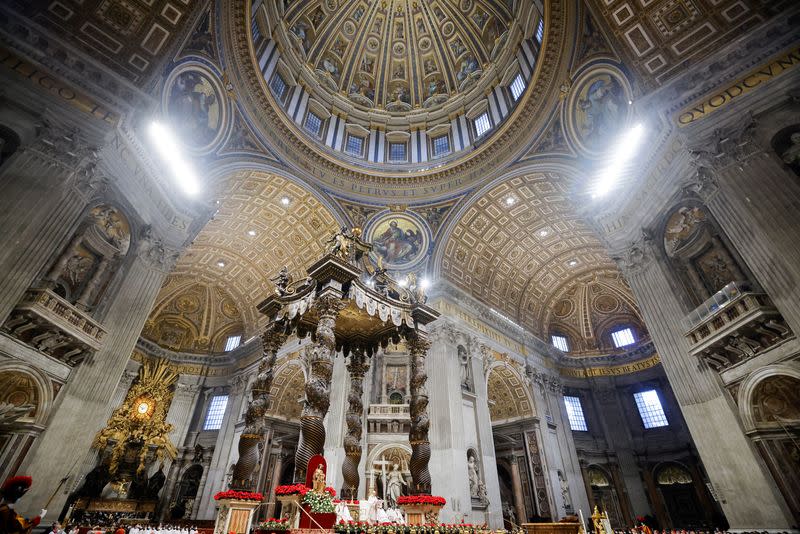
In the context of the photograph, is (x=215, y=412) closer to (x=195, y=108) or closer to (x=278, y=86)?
(x=195, y=108)

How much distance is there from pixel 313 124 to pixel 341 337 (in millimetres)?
12475

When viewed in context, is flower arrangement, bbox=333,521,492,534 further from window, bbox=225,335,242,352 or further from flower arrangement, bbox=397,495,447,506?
window, bbox=225,335,242,352

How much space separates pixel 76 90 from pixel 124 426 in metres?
14.8

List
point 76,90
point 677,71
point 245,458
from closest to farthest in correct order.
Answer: point 245,458, point 76,90, point 677,71

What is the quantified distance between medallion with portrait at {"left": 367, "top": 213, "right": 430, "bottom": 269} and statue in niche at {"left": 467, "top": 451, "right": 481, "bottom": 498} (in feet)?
28.6

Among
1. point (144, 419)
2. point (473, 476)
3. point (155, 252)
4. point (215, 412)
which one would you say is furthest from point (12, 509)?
point (215, 412)

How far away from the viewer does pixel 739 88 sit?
29.3 feet

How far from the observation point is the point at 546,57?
45.6 feet

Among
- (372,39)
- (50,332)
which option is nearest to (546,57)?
(372,39)

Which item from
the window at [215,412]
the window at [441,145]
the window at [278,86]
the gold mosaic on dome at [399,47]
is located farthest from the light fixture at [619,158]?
the window at [215,412]

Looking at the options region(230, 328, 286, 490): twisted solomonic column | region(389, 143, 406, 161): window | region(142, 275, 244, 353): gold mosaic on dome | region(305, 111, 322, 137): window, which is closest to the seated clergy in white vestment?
region(230, 328, 286, 490): twisted solomonic column

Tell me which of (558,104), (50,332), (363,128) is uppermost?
(363,128)

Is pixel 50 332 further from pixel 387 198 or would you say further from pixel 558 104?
pixel 558 104

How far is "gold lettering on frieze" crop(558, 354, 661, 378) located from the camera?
19938 mm
